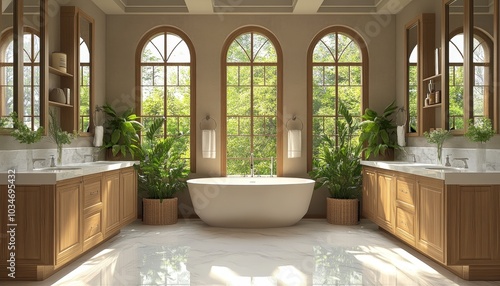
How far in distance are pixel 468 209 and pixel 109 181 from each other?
3.57 meters

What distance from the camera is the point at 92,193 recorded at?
175 inches

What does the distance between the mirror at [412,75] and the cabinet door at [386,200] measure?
34.9 inches

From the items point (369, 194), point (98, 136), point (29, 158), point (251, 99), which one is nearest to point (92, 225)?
point (29, 158)

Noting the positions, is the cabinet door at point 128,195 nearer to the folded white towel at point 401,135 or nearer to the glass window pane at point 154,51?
the glass window pane at point 154,51

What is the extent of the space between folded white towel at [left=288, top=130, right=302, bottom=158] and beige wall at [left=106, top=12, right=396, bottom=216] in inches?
5.9

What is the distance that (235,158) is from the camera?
6.75 metres

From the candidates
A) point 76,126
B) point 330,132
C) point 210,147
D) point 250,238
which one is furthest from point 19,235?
point 330,132

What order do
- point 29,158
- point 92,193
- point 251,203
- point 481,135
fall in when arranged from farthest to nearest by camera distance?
1. point 251,203
2. point 92,193
3. point 29,158
4. point 481,135

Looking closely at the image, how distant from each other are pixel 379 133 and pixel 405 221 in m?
2.00

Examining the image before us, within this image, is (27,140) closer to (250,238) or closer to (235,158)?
(250,238)

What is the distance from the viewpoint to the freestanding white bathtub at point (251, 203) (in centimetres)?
560

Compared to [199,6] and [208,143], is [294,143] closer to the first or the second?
[208,143]

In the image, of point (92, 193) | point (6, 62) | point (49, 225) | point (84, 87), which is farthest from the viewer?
point (84, 87)

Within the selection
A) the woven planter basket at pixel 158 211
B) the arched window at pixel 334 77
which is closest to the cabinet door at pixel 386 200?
the arched window at pixel 334 77
